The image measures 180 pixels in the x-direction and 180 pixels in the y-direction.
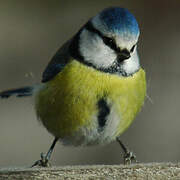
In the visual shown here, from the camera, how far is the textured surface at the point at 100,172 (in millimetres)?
1661

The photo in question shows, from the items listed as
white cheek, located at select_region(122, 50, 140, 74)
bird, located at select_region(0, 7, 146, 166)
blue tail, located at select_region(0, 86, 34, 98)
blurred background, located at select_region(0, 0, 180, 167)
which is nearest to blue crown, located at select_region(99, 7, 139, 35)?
bird, located at select_region(0, 7, 146, 166)

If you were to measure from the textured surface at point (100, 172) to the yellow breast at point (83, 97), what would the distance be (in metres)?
0.55

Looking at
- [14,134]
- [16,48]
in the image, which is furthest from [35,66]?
[14,134]

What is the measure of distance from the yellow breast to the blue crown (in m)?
0.20

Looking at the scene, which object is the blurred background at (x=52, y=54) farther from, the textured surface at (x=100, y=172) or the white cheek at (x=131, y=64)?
the textured surface at (x=100, y=172)

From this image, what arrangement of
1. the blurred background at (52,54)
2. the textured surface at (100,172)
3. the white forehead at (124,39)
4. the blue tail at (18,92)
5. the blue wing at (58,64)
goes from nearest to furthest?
the textured surface at (100,172) → the white forehead at (124,39) → the blue wing at (58,64) → the blue tail at (18,92) → the blurred background at (52,54)

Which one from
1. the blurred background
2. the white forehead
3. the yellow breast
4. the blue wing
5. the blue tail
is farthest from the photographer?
the blurred background

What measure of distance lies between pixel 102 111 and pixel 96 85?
0.11 m

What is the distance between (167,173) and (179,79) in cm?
184

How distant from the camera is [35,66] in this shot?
11.1ft

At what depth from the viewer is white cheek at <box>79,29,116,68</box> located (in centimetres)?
220

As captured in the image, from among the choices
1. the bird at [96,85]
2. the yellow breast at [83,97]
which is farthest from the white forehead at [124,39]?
the yellow breast at [83,97]

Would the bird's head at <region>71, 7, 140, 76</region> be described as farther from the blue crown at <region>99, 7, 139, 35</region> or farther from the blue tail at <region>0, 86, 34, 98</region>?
the blue tail at <region>0, 86, 34, 98</region>

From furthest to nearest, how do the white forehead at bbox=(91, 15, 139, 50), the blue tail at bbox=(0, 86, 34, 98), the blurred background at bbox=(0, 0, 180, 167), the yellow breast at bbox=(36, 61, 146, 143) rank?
the blurred background at bbox=(0, 0, 180, 167) < the blue tail at bbox=(0, 86, 34, 98) < the yellow breast at bbox=(36, 61, 146, 143) < the white forehead at bbox=(91, 15, 139, 50)
